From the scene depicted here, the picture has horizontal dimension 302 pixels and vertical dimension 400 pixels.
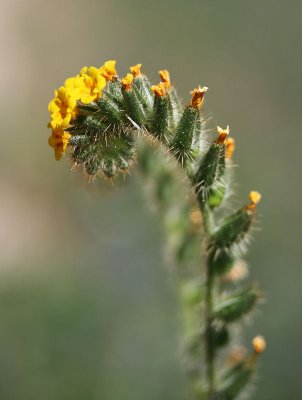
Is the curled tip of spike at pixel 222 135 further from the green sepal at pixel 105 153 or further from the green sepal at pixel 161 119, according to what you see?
the green sepal at pixel 105 153

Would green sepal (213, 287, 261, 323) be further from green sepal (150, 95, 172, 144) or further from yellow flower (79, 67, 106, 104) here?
yellow flower (79, 67, 106, 104)

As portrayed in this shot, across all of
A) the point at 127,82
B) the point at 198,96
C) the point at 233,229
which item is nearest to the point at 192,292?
the point at 233,229

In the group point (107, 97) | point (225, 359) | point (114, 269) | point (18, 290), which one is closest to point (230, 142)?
point (107, 97)

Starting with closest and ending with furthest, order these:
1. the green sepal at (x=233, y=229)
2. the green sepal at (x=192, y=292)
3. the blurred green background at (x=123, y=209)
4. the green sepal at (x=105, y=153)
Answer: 1. the green sepal at (x=105, y=153)
2. the green sepal at (x=233, y=229)
3. the green sepal at (x=192, y=292)
4. the blurred green background at (x=123, y=209)

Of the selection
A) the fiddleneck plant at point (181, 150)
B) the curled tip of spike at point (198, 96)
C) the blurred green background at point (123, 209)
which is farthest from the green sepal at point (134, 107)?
the blurred green background at point (123, 209)

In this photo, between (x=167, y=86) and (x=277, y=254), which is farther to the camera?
(x=277, y=254)

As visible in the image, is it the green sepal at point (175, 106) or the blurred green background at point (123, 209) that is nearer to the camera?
the green sepal at point (175, 106)

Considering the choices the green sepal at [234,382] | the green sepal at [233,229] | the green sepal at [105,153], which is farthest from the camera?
the green sepal at [234,382]

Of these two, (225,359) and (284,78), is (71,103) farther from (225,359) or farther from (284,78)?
(284,78)
